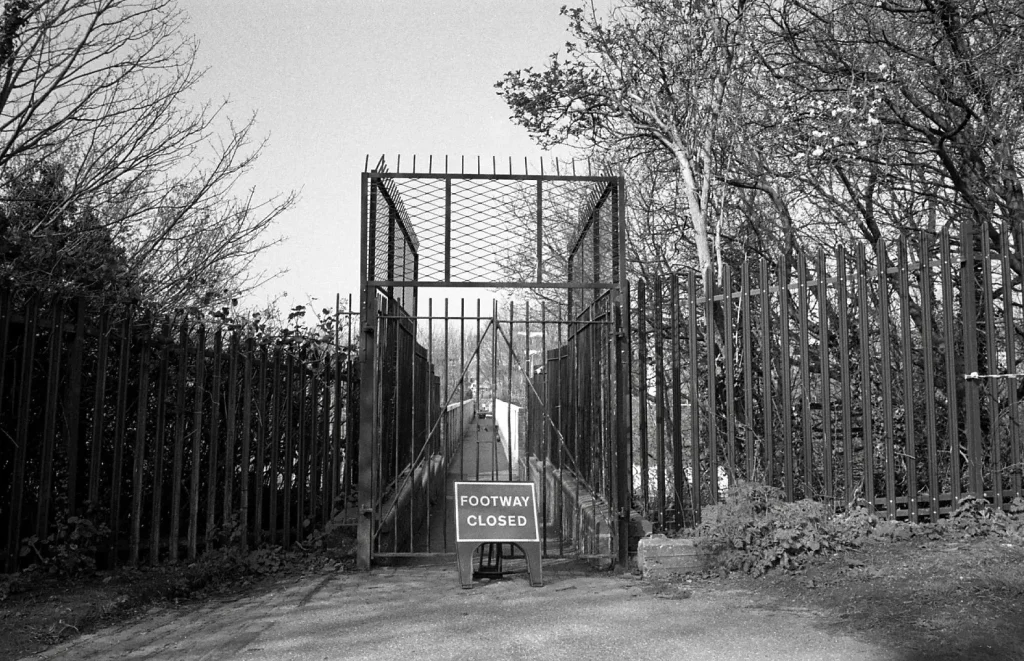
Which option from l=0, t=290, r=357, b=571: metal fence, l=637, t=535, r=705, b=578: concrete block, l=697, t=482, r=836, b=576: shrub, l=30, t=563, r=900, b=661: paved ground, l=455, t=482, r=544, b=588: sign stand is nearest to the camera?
l=30, t=563, r=900, b=661: paved ground

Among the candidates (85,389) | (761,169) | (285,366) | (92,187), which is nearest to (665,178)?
(761,169)

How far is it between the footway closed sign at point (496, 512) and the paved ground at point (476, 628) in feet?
1.59

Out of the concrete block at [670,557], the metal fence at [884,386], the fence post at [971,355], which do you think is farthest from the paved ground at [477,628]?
the fence post at [971,355]

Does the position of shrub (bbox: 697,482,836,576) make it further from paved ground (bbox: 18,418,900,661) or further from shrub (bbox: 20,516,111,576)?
shrub (bbox: 20,516,111,576)

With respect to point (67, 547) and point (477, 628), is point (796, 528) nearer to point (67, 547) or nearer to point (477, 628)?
point (477, 628)

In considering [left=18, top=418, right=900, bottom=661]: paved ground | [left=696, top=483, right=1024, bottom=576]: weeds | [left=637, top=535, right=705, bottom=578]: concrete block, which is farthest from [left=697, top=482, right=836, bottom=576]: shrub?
[left=18, top=418, right=900, bottom=661]: paved ground

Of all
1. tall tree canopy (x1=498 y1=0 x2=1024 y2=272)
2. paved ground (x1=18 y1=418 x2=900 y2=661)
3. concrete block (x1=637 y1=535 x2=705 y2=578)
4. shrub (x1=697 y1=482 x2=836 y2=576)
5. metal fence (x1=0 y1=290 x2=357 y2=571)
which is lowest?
paved ground (x1=18 y1=418 x2=900 y2=661)

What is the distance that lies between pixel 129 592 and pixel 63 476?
942 millimetres

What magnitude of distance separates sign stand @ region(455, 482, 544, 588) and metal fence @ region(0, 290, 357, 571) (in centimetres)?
173

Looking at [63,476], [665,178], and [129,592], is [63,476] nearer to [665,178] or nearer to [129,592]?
[129,592]

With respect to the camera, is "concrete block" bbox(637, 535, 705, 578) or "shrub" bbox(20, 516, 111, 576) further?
"concrete block" bbox(637, 535, 705, 578)

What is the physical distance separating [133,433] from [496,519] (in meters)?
2.93

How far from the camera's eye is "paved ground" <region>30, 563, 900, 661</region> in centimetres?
448

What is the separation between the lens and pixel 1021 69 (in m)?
8.00
